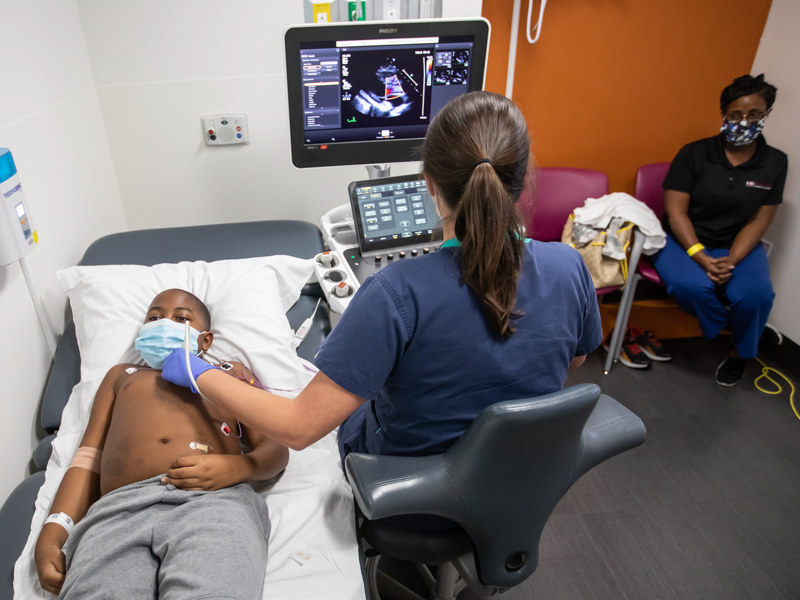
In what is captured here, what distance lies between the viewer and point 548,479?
1010 mm

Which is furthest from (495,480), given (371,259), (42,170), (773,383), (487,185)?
(773,383)

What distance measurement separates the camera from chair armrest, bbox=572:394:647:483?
1087 millimetres

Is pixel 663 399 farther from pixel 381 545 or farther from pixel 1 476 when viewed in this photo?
pixel 1 476

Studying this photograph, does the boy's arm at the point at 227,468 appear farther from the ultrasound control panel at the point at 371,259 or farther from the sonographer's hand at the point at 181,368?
the ultrasound control panel at the point at 371,259

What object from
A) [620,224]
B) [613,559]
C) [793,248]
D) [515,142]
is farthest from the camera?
[793,248]

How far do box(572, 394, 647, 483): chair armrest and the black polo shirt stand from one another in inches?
65.2

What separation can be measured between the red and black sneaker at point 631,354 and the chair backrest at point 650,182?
0.60 meters

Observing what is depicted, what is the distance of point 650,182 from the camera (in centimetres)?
267

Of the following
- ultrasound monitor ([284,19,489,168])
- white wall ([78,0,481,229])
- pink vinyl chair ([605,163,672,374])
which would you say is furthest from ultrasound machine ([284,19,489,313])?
pink vinyl chair ([605,163,672,374])

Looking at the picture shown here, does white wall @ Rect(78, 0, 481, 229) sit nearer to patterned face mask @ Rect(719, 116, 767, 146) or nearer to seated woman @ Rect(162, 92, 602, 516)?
patterned face mask @ Rect(719, 116, 767, 146)

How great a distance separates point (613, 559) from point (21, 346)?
178cm

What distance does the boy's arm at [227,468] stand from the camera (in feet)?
3.86

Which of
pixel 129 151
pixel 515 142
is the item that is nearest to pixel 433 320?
pixel 515 142

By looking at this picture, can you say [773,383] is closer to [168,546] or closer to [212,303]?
[212,303]
